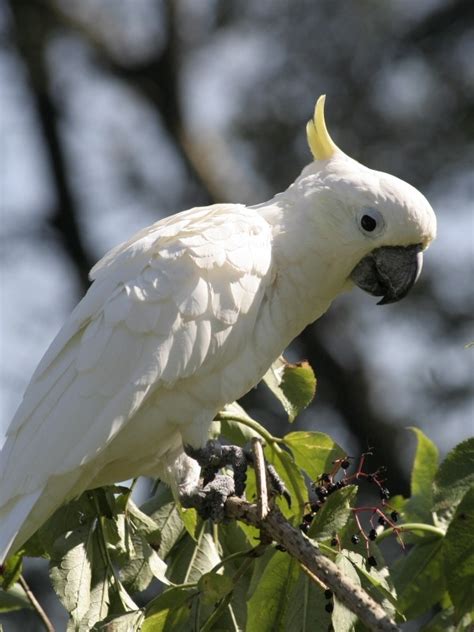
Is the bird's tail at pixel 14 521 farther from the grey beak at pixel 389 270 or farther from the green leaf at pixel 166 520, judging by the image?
the grey beak at pixel 389 270

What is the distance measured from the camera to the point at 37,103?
A: 10.6 meters

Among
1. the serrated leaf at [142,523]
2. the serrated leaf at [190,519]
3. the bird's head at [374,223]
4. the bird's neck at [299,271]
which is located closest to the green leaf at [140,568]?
the serrated leaf at [142,523]

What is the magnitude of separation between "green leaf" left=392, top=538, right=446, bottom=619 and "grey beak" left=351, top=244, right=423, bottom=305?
984mm

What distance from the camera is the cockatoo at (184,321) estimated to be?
11.3 feet

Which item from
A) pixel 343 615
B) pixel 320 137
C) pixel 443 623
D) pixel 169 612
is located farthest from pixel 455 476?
pixel 320 137

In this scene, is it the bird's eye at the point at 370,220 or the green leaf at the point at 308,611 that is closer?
the green leaf at the point at 308,611

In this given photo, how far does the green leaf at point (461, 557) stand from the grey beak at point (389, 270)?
49.0 inches

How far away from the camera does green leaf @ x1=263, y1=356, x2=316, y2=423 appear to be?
11.8 feet

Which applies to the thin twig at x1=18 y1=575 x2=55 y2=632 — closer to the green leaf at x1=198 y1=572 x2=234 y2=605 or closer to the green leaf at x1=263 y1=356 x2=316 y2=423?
the green leaf at x1=198 y1=572 x2=234 y2=605

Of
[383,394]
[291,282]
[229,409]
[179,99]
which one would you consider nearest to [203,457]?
[229,409]

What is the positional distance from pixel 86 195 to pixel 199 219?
706cm

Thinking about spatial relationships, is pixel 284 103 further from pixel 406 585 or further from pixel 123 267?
pixel 406 585

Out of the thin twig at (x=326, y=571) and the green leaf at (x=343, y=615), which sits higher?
the thin twig at (x=326, y=571)

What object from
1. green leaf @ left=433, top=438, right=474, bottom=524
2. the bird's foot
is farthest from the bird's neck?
green leaf @ left=433, top=438, right=474, bottom=524
